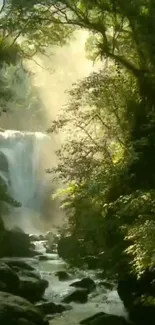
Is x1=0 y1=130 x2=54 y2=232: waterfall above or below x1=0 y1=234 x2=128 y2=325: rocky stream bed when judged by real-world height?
above

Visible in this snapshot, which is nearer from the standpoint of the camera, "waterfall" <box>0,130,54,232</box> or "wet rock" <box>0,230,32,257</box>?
"wet rock" <box>0,230,32,257</box>

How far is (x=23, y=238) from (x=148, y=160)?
13.0 m

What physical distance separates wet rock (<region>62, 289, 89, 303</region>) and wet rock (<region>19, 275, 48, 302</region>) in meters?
0.87

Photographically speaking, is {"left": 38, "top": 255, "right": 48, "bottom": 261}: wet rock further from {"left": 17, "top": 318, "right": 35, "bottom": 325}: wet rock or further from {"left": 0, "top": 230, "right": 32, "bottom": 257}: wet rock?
{"left": 17, "top": 318, "right": 35, "bottom": 325}: wet rock

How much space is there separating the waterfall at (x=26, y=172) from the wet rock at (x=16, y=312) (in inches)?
1000

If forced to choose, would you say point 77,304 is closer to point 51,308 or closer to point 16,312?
point 51,308

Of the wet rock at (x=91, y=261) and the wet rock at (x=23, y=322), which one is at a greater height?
the wet rock at (x=91, y=261)

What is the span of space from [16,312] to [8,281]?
145 inches

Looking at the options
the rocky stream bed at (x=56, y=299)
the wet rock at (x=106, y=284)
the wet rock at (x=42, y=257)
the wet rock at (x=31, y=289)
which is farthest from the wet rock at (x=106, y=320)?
the wet rock at (x=42, y=257)

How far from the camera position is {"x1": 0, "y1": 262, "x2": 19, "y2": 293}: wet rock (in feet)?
43.1

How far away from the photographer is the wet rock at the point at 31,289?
13459 mm

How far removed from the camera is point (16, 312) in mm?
9883

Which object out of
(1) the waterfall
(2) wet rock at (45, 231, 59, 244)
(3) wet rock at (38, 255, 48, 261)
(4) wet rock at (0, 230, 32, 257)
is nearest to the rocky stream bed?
(3) wet rock at (38, 255, 48, 261)

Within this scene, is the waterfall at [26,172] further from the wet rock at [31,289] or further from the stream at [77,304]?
the wet rock at [31,289]
